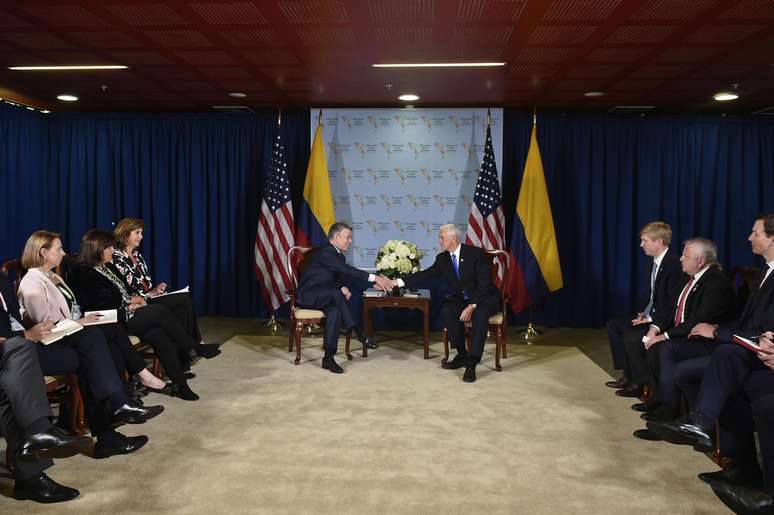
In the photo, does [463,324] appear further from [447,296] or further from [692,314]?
[692,314]

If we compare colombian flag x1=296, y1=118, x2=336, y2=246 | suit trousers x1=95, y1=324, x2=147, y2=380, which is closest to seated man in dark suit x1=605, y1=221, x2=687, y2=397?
suit trousers x1=95, y1=324, x2=147, y2=380

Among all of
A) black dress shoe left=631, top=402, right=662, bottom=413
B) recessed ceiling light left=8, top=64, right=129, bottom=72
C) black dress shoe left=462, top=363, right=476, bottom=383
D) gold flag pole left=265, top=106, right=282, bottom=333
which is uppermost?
recessed ceiling light left=8, top=64, right=129, bottom=72

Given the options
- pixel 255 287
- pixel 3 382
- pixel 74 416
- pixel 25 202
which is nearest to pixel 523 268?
pixel 255 287

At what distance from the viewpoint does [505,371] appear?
6.19 meters

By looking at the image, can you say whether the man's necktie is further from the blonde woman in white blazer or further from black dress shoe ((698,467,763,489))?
the blonde woman in white blazer

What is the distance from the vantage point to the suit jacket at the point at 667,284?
4945 mm

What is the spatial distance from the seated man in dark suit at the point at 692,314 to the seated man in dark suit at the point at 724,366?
14 centimetres

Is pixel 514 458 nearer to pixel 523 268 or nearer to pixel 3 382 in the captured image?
pixel 3 382

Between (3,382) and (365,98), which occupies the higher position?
(365,98)

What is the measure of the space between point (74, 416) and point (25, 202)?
18.5 feet

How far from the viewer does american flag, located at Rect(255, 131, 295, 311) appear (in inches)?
320

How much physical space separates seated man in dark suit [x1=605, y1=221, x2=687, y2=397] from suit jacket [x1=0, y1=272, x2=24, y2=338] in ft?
14.1

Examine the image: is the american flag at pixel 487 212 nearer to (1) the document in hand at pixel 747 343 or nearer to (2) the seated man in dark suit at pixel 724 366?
(2) the seated man in dark suit at pixel 724 366

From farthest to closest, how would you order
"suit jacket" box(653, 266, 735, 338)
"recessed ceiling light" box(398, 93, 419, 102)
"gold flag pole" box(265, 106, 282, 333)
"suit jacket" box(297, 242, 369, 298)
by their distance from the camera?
"gold flag pole" box(265, 106, 282, 333), "recessed ceiling light" box(398, 93, 419, 102), "suit jacket" box(297, 242, 369, 298), "suit jacket" box(653, 266, 735, 338)
